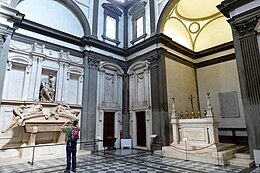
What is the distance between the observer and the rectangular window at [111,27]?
12.1 meters

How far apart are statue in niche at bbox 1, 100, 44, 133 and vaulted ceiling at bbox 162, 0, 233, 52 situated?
338 inches

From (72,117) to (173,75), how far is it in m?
6.25

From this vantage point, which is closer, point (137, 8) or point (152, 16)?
point (152, 16)

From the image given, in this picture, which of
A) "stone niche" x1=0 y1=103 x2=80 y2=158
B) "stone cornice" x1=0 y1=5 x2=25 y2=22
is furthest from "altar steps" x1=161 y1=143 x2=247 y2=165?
"stone cornice" x1=0 y1=5 x2=25 y2=22

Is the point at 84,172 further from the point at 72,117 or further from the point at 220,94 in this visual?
the point at 220,94

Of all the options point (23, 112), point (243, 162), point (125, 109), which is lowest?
point (243, 162)

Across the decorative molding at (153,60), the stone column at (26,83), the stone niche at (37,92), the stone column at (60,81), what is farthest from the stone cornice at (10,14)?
the decorative molding at (153,60)

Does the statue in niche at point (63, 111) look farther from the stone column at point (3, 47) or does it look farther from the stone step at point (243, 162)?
the stone step at point (243, 162)

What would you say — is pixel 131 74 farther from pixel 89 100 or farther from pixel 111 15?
pixel 111 15

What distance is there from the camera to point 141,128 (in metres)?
10.6

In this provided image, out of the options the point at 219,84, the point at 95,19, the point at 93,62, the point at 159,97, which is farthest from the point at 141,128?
the point at 95,19

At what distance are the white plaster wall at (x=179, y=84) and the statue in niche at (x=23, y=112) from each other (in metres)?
6.65

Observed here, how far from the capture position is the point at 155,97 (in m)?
9.81

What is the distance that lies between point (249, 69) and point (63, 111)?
8482 millimetres
